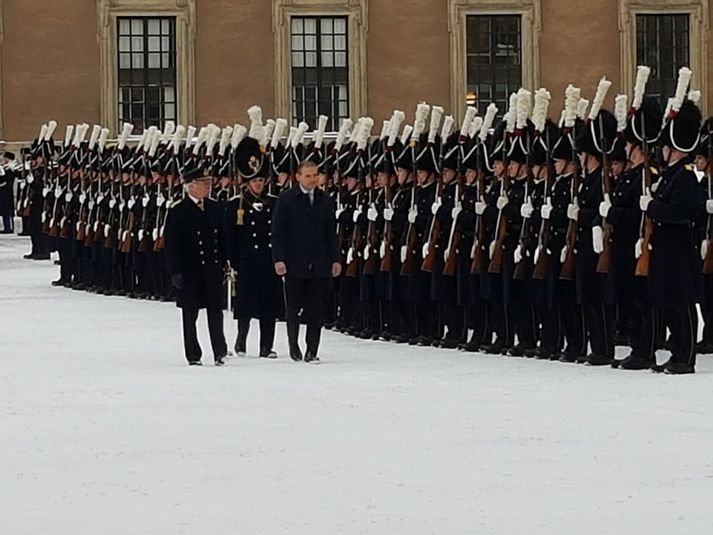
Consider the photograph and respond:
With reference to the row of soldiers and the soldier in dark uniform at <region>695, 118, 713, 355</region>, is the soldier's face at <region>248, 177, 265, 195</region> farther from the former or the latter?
the soldier in dark uniform at <region>695, 118, 713, 355</region>

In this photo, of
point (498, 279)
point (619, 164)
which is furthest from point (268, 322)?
point (619, 164)

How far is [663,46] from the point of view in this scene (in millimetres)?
49562

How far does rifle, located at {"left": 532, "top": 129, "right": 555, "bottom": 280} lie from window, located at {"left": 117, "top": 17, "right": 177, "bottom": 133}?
31167 mm

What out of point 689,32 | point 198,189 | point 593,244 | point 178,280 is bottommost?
point 178,280

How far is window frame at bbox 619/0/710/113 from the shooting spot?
160ft

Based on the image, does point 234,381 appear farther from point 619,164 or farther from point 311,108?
point 311,108

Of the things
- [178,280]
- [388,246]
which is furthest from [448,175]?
[178,280]

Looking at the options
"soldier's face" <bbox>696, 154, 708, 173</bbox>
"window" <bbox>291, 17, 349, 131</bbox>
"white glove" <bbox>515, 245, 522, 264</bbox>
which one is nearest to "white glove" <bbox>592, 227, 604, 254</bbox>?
"white glove" <bbox>515, 245, 522, 264</bbox>

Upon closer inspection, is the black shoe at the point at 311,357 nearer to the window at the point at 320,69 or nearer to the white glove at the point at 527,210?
the white glove at the point at 527,210

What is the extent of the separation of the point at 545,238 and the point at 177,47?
31256mm

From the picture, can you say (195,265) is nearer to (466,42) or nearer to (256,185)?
(256,185)

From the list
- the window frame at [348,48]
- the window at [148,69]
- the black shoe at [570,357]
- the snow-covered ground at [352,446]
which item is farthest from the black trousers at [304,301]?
the window at [148,69]

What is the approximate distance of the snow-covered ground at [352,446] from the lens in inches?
387

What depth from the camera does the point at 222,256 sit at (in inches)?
725
